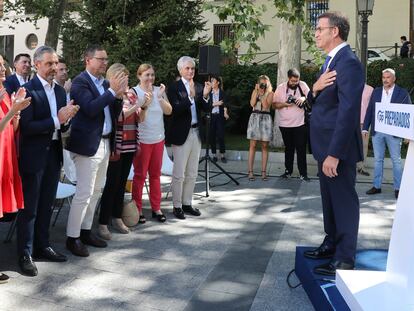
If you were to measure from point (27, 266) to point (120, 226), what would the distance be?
148 cm

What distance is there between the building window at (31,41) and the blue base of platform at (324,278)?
106 feet

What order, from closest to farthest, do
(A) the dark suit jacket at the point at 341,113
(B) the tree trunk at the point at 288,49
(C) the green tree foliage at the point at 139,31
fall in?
1. (A) the dark suit jacket at the point at 341,113
2. (B) the tree trunk at the point at 288,49
3. (C) the green tree foliage at the point at 139,31

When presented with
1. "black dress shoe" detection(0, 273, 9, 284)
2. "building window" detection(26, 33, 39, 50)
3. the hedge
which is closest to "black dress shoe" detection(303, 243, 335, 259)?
"black dress shoe" detection(0, 273, 9, 284)

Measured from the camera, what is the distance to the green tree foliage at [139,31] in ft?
45.3

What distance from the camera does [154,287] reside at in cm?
414

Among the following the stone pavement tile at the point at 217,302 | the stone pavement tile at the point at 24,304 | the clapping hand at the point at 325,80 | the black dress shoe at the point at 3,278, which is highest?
the clapping hand at the point at 325,80

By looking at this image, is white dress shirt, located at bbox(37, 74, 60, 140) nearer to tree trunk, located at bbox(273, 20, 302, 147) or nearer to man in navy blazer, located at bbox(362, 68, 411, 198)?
man in navy blazer, located at bbox(362, 68, 411, 198)

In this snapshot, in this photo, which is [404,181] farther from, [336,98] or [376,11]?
[376,11]

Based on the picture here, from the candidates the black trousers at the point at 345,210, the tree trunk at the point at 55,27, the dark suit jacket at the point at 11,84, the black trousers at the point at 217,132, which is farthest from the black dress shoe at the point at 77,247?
the tree trunk at the point at 55,27

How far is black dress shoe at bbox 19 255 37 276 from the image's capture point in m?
4.29

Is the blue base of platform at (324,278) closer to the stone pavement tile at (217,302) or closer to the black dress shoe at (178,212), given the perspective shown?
the stone pavement tile at (217,302)

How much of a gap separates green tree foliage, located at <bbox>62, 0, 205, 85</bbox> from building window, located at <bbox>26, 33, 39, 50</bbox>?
19921 mm

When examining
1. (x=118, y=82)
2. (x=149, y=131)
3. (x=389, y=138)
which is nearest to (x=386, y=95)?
(x=389, y=138)

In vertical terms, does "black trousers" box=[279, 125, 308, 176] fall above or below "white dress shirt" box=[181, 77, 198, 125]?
below
